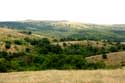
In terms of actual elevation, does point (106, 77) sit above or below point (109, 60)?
above

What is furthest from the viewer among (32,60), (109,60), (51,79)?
(109,60)

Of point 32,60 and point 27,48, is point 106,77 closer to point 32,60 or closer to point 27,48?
point 32,60

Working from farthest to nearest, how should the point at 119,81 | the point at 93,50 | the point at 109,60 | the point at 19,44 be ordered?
1. the point at 19,44
2. the point at 93,50
3. the point at 109,60
4. the point at 119,81

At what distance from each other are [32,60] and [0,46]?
79.8 meters

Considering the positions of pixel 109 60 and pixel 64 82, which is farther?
pixel 109 60

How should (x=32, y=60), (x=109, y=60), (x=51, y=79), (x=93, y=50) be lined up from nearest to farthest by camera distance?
(x=51, y=79)
(x=32, y=60)
(x=109, y=60)
(x=93, y=50)

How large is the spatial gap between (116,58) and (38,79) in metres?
88.5

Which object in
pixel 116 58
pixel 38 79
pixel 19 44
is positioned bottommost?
pixel 19 44

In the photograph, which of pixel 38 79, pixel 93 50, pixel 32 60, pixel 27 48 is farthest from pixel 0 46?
pixel 38 79

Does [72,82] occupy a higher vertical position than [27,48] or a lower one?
higher

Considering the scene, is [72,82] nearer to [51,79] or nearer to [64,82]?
[64,82]

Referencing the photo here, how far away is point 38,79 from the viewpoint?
25922 mm

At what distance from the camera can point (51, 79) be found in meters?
25.8

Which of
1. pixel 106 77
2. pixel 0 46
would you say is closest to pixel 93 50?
pixel 0 46
